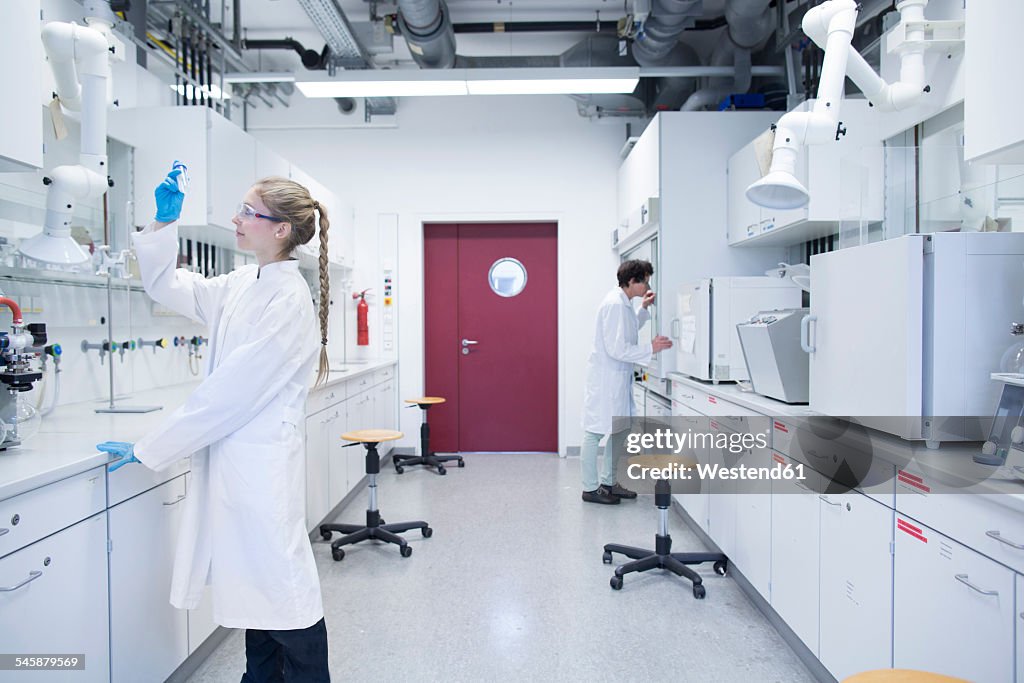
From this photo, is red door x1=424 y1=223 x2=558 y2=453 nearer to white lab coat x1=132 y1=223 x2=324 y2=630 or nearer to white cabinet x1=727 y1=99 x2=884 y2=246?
white cabinet x1=727 y1=99 x2=884 y2=246

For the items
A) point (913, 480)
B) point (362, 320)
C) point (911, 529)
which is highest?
point (362, 320)

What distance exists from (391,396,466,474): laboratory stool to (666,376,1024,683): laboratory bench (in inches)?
98.0

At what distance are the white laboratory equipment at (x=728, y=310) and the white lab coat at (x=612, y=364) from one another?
598 millimetres

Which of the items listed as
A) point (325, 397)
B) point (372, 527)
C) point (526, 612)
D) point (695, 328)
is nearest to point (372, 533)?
point (372, 527)

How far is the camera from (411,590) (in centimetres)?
255

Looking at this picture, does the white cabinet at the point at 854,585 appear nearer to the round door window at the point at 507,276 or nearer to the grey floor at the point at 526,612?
the grey floor at the point at 526,612

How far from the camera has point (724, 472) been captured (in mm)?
2777

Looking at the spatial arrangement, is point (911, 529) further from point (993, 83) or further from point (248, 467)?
point (248, 467)

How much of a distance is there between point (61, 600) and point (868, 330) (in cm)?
205

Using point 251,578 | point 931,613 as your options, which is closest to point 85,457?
point 251,578

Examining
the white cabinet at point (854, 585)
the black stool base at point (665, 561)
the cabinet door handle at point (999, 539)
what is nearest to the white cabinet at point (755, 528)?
the black stool base at point (665, 561)

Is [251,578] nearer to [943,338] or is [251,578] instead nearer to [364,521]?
[943,338]

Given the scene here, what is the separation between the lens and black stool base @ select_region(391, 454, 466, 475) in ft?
14.8

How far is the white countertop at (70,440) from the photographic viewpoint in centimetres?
129
